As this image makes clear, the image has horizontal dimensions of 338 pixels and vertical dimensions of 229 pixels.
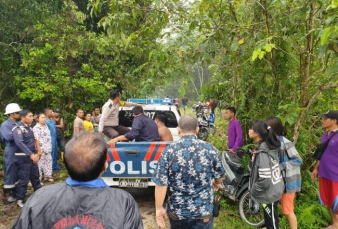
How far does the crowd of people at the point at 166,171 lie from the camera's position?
1.48 metres

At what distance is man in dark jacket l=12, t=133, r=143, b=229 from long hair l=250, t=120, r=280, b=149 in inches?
79.0

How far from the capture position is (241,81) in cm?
567

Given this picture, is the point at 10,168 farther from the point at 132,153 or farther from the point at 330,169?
the point at 330,169

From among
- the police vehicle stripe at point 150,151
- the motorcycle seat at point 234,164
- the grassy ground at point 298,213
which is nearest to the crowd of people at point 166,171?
the grassy ground at point 298,213

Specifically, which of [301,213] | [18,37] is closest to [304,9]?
[301,213]

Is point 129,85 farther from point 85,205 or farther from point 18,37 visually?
point 85,205

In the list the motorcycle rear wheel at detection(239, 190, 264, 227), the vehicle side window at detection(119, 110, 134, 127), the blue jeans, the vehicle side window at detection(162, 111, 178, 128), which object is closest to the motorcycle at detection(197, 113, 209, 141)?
the vehicle side window at detection(162, 111, 178, 128)

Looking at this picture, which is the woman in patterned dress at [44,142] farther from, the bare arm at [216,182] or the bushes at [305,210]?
the bare arm at [216,182]

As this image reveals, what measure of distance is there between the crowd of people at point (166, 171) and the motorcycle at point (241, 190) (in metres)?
0.69

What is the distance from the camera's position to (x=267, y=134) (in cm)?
314

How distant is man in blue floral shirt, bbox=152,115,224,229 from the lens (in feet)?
8.21

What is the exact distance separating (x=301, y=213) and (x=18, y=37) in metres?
8.47

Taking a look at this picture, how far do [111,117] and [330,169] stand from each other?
159 inches

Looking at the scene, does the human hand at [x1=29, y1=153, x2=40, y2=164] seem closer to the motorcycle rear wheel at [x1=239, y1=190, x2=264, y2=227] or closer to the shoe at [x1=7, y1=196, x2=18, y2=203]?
the shoe at [x1=7, y1=196, x2=18, y2=203]
